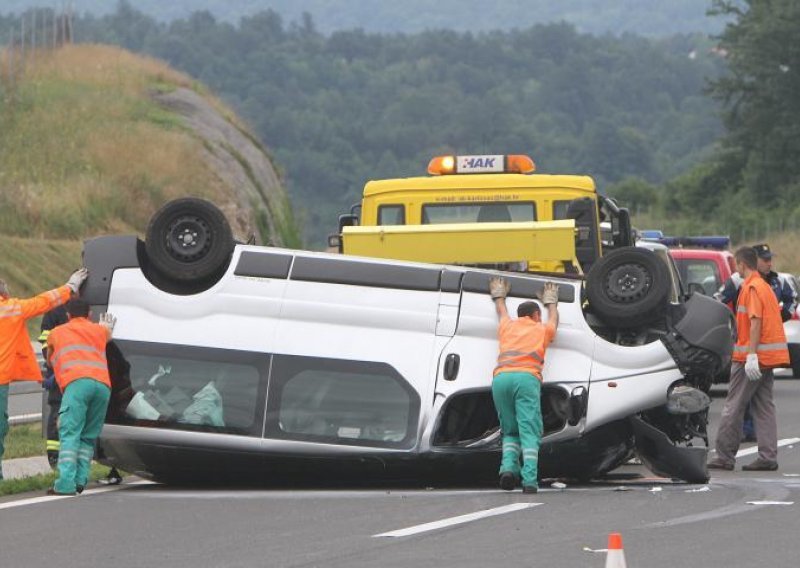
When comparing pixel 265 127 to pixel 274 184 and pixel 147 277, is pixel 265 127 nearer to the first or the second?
pixel 274 184

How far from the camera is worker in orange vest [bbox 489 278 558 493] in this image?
508 inches

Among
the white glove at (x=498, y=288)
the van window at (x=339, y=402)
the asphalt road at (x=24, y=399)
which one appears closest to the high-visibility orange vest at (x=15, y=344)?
the van window at (x=339, y=402)

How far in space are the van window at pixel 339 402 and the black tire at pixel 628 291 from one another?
142 centimetres

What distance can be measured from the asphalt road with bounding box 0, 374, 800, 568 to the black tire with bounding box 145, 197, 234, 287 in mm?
1462

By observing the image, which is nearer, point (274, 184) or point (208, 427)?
point (208, 427)

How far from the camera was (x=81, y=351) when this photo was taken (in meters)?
13.2

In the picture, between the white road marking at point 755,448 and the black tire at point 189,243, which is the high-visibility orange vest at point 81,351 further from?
the white road marking at point 755,448

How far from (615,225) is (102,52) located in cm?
4096

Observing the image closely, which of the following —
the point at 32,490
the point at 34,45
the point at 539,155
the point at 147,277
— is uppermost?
the point at 539,155

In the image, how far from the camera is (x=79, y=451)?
13328mm

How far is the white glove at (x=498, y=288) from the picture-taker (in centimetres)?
1331

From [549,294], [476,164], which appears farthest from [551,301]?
[476,164]

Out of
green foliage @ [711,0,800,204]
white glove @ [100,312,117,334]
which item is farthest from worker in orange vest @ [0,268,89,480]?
green foliage @ [711,0,800,204]

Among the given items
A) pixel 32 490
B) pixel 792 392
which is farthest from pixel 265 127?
pixel 32 490
